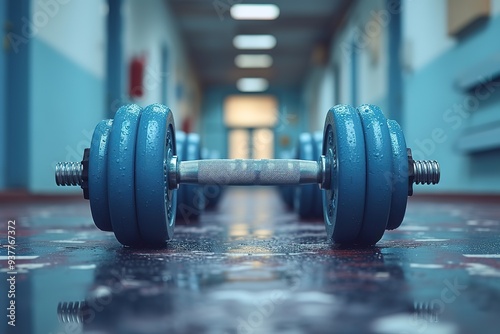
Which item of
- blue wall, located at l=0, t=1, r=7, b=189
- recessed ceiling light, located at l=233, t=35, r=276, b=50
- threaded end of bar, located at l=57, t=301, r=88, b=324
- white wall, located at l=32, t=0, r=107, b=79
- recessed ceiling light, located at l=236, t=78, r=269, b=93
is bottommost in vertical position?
threaded end of bar, located at l=57, t=301, r=88, b=324

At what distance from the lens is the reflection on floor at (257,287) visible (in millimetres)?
567

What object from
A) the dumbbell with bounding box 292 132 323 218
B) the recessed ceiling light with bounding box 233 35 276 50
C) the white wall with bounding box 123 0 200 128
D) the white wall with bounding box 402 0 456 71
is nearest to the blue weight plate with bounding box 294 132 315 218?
the dumbbell with bounding box 292 132 323 218

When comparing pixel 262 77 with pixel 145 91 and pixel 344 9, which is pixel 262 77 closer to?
pixel 344 9

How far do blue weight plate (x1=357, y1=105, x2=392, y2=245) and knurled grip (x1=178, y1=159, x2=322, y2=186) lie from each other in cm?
14

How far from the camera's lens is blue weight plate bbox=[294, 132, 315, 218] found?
1855 millimetres

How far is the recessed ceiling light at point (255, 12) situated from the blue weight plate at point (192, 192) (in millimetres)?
5345

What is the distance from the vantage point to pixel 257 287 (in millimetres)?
732

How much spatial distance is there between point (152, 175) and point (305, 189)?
3.31 ft

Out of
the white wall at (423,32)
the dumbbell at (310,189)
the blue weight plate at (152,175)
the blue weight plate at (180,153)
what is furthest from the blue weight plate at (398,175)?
the white wall at (423,32)

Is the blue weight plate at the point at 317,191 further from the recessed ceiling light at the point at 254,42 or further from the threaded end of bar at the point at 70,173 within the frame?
the recessed ceiling light at the point at 254,42

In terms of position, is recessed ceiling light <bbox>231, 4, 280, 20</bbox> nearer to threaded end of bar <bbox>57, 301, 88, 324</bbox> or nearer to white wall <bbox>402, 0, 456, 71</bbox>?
white wall <bbox>402, 0, 456, 71</bbox>

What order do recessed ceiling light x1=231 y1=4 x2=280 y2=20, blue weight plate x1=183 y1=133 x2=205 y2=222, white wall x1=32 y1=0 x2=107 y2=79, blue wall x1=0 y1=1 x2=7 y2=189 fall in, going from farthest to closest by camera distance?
recessed ceiling light x1=231 y1=4 x2=280 y2=20 < white wall x1=32 y1=0 x2=107 y2=79 < blue wall x1=0 y1=1 x2=7 y2=189 < blue weight plate x1=183 y1=133 x2=205 y2=222

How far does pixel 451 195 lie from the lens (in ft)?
12.9

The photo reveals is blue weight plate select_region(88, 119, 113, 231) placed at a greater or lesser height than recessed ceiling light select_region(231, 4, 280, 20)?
lesser
